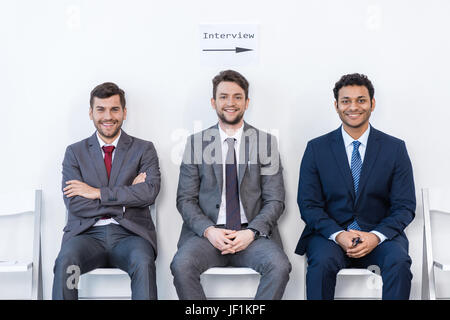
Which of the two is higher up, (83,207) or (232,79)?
(232,79)

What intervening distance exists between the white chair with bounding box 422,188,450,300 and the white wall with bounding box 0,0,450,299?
0.11 meters

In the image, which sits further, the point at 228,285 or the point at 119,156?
the point at 228,285

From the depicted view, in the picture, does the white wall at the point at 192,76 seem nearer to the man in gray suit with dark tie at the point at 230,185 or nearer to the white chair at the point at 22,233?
the white chair at the point at 22,233

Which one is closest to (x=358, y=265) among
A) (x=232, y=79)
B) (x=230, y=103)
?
(x=230, y=103)

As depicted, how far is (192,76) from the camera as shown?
11.9 ft

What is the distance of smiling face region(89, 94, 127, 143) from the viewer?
3369 mm

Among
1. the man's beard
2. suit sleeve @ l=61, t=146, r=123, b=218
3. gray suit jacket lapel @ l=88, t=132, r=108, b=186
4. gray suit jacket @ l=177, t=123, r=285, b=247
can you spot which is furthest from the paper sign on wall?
suit sleeve @ l=61, t=146, r=123, b=218

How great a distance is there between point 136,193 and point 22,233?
93 centimetres

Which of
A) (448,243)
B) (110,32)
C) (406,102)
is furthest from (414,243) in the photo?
(110,32)

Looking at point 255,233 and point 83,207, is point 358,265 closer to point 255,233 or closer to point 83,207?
point 255,233

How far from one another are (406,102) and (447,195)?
617mm

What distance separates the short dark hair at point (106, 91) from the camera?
3.38 metres

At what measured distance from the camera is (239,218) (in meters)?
3.28

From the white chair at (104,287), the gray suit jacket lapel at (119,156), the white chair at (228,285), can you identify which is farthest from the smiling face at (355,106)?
the white chair at (104,287)
